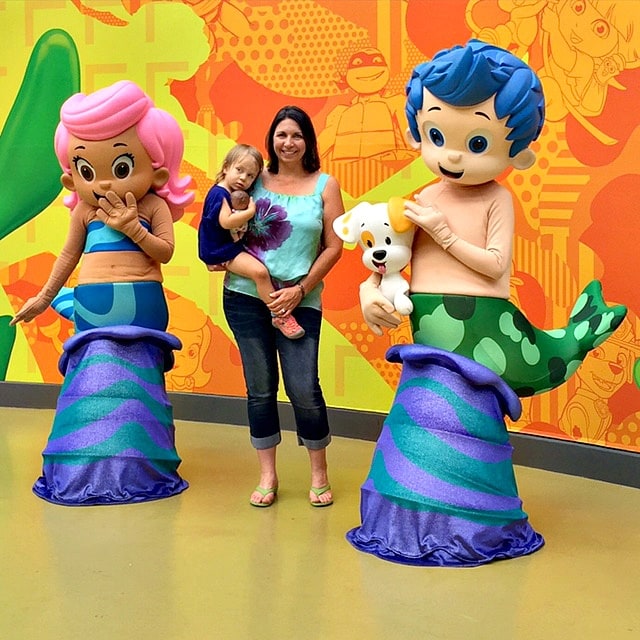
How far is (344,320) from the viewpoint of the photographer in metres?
4.42

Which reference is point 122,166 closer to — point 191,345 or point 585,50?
point 191,345

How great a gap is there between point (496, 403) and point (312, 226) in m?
0.89

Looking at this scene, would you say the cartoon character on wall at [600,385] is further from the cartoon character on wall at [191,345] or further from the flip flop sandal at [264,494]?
the cartoon character on wall at [191,345]

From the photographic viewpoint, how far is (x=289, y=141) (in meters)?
3.10

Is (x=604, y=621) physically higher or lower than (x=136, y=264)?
lower

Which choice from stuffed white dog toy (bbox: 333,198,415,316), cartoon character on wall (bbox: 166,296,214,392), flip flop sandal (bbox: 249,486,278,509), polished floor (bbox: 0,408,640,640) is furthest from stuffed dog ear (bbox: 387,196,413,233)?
cartoon character on wall (bbox: 166,296,214,392)

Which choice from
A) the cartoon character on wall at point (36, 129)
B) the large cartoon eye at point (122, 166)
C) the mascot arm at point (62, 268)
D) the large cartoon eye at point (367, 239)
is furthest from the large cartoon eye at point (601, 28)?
the cartoon character on wall at point (36, 129)

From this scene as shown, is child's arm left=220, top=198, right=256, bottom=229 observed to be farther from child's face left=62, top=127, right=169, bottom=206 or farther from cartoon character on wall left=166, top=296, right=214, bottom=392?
cartoon character on wall left=166, top=296, right=214, bottom=392

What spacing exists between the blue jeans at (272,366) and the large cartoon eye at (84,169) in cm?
66

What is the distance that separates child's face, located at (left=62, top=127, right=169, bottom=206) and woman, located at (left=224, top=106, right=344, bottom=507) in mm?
484

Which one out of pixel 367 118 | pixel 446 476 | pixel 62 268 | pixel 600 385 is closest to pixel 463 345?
pixel 446 476

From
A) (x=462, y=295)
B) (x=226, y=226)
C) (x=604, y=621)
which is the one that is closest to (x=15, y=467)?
(x=226, y=226)

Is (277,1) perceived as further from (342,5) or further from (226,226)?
(226,226)

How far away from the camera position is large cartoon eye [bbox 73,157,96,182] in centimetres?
327
